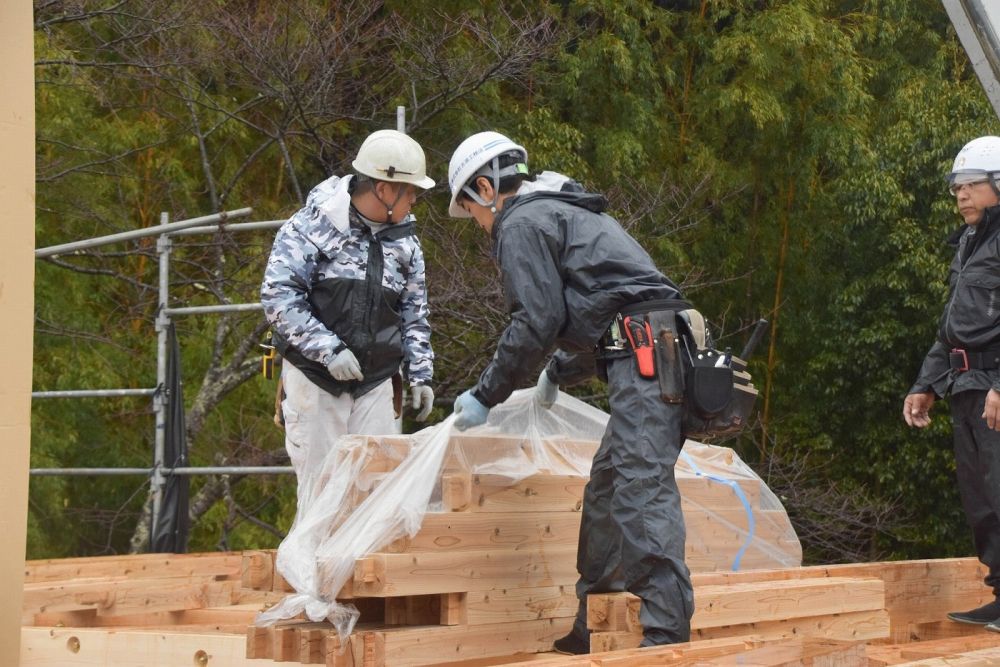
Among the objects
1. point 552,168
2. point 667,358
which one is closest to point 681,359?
point 667,358

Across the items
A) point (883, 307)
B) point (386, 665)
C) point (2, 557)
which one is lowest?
point (386, 665)

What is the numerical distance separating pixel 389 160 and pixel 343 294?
1.84 ft

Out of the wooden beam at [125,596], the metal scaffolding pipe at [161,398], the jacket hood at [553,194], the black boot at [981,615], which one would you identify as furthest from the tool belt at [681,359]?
the metal scaffolding pipe at [161,398]

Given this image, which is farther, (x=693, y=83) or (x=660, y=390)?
(x=693, y=83)

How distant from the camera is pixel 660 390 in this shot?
401cm

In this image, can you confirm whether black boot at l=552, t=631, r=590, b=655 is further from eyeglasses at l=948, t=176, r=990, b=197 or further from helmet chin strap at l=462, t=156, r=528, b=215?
eyeglasses at l=948, t=176, r=990, b=197

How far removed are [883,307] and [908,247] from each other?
0.77 meters

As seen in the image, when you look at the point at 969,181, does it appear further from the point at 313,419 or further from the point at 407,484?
the point at 313,419

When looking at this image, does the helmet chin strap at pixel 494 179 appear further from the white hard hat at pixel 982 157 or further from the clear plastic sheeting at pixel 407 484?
the white hard hat at pixel 982 157

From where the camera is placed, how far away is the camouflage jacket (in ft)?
16.1

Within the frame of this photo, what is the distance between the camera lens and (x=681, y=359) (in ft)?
13.3

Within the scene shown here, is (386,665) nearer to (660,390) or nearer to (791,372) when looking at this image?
(660,390)

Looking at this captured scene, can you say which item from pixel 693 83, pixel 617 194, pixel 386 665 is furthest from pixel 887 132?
pixel 386 665

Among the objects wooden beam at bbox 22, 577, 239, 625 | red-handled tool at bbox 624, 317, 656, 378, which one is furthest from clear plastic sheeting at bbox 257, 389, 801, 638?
wooden beam at bbox 22, 577, 239, 625
